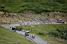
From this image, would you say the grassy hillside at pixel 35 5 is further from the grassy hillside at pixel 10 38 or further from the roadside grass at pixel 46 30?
the grassy hillside at pixel 10 38

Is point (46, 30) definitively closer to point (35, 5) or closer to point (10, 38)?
point (35, 5)

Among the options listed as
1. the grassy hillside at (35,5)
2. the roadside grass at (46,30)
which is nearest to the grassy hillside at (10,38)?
the roadside grass at (46,30)

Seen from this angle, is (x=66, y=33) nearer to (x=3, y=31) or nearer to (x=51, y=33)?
(x=51, y=33)

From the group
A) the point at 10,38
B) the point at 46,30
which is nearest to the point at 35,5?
the point at 46,30

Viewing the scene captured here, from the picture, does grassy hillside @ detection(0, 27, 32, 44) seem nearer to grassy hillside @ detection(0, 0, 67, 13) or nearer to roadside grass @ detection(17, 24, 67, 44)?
roadside grass @ detection(17, 24, 67, 44)

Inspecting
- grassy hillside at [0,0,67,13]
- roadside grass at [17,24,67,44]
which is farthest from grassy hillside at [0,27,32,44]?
grassy hillside at [0,0,67,13]

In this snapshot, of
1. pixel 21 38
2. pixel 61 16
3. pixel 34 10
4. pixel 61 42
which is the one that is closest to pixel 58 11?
pixel 61 16
